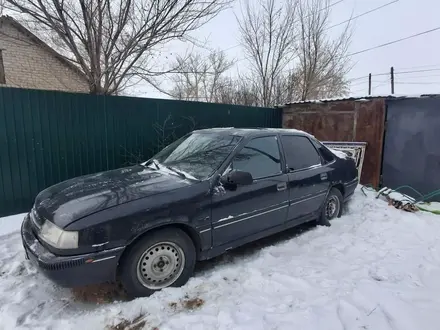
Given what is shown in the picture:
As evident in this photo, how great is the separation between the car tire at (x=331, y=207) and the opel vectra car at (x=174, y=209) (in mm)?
187

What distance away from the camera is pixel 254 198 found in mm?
3168

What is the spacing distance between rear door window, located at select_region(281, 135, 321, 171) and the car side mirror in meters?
1.00

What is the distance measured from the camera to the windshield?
10.1 feet

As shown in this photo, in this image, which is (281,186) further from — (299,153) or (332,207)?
(332,207)

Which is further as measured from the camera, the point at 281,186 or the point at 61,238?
the point at 281,186

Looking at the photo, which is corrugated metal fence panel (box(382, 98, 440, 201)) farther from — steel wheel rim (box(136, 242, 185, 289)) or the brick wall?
the brick wall

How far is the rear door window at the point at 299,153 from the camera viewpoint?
12.2 ft

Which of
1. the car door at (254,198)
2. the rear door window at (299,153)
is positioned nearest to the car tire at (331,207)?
the rear door window at (299,153)

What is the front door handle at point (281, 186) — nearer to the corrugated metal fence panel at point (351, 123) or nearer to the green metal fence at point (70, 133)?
the green metal fence at point (70, 133)

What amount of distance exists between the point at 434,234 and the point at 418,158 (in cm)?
246

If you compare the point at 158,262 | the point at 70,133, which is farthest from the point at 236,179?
the point at 70,133

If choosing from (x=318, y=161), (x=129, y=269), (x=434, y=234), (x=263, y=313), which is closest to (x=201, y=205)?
(x=129, y=269)

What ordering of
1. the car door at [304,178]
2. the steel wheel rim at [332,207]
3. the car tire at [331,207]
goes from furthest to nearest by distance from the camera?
the steel wheel rim at [332,207], the car tire at [331,207], the car door at [304,178]

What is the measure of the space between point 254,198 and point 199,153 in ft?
2.84
